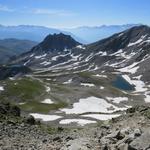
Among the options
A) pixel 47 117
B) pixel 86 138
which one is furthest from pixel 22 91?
pixel 86 138

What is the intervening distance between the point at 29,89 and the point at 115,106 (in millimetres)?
43159

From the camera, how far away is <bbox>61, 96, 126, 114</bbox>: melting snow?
4385 inches

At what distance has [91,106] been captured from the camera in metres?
121

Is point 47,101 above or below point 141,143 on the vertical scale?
below

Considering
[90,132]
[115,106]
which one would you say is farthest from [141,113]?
[115,106]

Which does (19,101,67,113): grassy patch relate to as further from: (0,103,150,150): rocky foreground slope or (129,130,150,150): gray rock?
(129,130,150,150): gray rock

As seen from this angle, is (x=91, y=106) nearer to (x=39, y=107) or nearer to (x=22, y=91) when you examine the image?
(x=39, y=107)

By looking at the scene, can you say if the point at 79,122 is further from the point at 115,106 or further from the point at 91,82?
the point at 91,82

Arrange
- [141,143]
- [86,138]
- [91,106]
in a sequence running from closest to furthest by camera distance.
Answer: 1. [141,143]
2. [86,138]
3. [91,106]

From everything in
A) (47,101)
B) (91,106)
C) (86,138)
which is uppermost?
(86,138)

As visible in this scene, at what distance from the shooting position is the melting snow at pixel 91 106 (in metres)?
111

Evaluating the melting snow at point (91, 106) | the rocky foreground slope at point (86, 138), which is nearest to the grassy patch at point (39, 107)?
the melting snow at point (91, 106)

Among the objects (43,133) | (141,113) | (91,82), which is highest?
(141,113)

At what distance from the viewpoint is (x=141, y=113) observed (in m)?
29.7
